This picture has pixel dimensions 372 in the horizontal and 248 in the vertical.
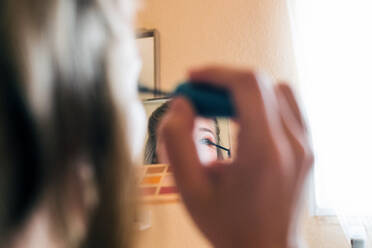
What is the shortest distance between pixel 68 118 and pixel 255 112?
0.13 metres

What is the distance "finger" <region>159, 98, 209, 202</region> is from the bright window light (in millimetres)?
866

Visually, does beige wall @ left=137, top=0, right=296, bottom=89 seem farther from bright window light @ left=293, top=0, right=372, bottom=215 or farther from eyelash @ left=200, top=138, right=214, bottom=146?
eyelash @ left=200, top=138, right=214, bottom=146

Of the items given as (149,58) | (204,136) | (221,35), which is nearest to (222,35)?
(221,35)

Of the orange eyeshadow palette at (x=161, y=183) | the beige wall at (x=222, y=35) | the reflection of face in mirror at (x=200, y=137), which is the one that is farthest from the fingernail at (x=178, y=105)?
the beige wall at (x=222, y=35)

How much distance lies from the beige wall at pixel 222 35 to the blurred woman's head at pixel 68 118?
986 mm

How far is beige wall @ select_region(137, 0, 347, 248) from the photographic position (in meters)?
1.21

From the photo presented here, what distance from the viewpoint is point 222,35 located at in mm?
1271

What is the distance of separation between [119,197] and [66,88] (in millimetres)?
85

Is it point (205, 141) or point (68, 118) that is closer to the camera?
point (68, 118)

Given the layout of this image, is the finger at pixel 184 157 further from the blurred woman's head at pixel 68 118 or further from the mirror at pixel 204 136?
the mirror at pixel 204 136

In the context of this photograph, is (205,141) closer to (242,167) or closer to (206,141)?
(206,141)

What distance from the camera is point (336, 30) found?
3.74ft

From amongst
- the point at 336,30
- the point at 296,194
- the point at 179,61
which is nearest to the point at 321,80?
the point at 336,30

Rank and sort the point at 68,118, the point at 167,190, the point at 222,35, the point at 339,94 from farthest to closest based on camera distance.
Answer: the point at 222,35 → the point at 339,94 → the point at 167,190 → the point at 68,118
